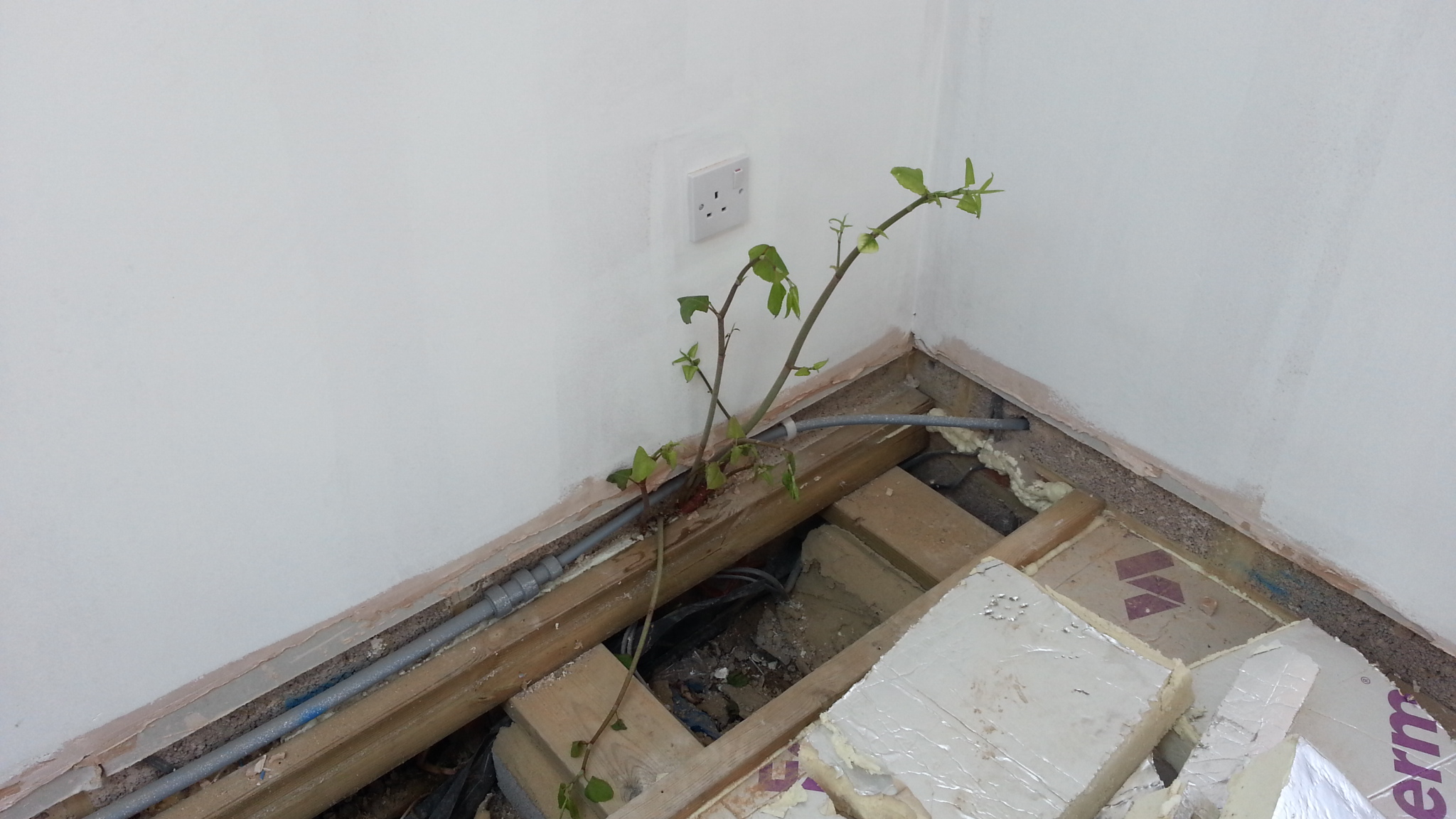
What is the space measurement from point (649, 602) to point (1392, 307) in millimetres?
1059

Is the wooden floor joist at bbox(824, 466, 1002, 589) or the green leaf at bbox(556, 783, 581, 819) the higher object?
the wooden floor joist at bbox(824, 466, 1002, 589)

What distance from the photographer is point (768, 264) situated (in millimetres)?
1322

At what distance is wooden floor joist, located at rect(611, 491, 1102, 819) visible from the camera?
4.15 feet


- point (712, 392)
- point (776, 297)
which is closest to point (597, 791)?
point (712, 392)

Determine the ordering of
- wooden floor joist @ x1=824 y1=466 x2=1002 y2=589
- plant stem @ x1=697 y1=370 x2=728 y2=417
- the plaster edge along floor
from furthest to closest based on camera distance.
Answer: wooden floor joist @ x1=824 y1=466 x2=1002 y2=589 < plant stem @ x1=697 y1=370 x2=728 y2=417 < the plaster edge along floor

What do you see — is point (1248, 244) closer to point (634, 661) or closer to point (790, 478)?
point (790, 478)

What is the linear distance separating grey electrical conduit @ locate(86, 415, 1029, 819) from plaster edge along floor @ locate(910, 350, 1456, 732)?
2.3 inches

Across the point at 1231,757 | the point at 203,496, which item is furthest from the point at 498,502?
the point at 1231,757

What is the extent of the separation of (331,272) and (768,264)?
0.52 m

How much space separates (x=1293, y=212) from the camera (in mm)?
1234

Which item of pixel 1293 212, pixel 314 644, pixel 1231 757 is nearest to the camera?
pixel 1231 757

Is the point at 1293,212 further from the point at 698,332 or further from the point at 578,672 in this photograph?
the point at 578,672

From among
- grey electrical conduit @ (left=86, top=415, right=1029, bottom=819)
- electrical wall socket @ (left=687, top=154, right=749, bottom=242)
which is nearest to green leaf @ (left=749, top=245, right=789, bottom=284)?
electrical wall socket @ (left=687, top=154, right=749, bottom=242)

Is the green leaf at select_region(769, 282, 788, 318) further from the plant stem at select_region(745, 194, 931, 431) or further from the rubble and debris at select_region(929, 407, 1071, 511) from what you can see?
the rubble and debris at select_region(929, 407, 1071, 511)
